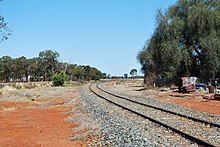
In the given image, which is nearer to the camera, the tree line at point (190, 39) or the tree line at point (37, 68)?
the tree line at point (190, 39)

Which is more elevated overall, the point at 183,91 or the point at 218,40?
the point at 218,40

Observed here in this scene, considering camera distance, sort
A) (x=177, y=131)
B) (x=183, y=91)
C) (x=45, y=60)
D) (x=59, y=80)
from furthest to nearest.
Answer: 1. (x=45, y=60)
2. (x=59, y=80)
3. (x=183, y=91)
4. (x=177, y=131)

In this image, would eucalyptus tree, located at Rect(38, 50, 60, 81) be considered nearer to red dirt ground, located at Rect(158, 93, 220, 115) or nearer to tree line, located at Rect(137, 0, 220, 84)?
tree line, located at Rect(137, 0, 220, 84)

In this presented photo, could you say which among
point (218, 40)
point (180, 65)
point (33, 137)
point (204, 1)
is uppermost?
point (204, 1)

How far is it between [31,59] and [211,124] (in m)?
134

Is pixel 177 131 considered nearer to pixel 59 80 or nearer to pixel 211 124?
pixel 211 124

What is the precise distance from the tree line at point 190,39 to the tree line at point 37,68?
270 ft

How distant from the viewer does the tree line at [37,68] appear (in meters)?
131

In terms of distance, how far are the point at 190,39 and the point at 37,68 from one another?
9899cm

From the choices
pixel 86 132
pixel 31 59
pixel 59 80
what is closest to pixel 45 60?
pixel 31 59

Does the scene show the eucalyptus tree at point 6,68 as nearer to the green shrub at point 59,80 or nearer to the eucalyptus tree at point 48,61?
the eucalyptus tree at point 48,61

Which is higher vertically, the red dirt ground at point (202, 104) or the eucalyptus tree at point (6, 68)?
the eucalyptus tree at point (6, 68)

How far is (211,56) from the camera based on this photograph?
138 feet

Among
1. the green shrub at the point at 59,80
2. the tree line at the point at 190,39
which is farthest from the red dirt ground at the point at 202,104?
the green shrub at the point at 59,80
